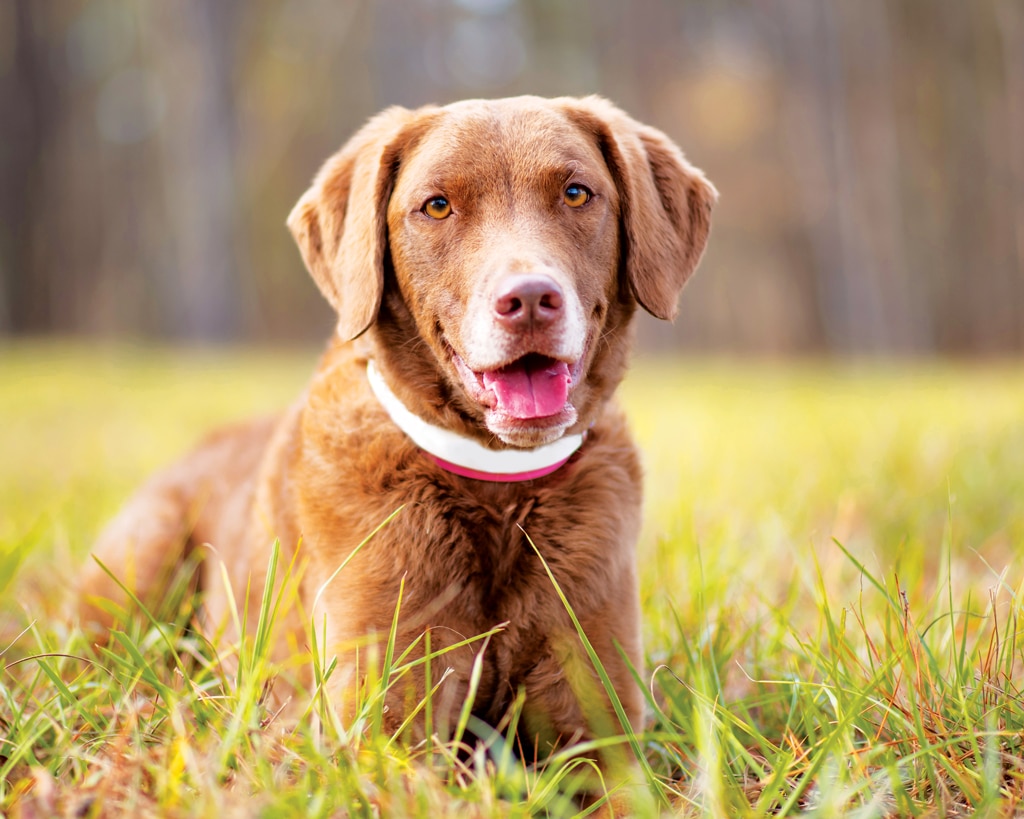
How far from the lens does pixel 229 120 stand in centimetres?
1858

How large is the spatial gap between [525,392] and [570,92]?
25949 mm

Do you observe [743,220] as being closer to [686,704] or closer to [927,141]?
[927,141]

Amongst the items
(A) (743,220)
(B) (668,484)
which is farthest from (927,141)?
(B) (668,484)

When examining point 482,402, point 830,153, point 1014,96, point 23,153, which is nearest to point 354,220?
point 482,402

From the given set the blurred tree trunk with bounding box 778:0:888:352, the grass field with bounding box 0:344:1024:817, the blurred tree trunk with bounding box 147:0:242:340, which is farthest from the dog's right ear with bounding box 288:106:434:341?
the blurred tree trunk with bounding box 778:0:888:352

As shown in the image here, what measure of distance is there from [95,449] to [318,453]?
5209 millimetres

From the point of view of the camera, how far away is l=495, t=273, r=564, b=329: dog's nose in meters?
2.30

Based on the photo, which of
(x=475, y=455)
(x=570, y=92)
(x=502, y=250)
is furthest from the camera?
(x=570, y=92)

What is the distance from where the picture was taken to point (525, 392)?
8.18 feet

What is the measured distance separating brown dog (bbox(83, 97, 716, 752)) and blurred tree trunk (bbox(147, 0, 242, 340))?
16.4m

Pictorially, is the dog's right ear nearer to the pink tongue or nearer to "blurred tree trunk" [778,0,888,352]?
the pink tongue

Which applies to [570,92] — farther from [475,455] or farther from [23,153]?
[475,455]

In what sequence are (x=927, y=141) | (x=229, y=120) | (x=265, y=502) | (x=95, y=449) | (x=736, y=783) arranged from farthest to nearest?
1. (x=927, y=141)
2. (x=229, y=120)
3. (x=95, y=449)
4. (x=265, y=502)
5. (x=736, y=783)

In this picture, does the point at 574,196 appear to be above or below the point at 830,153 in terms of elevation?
below
